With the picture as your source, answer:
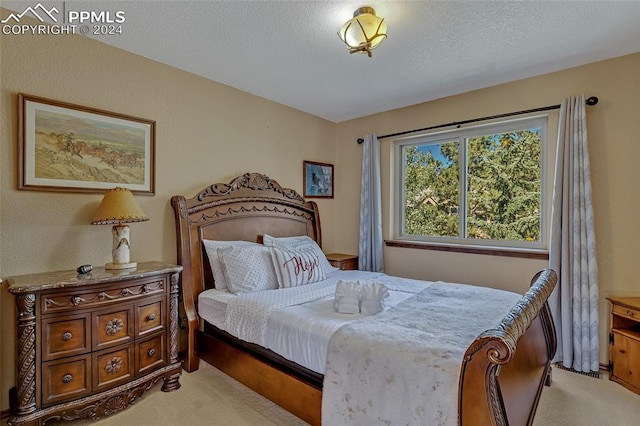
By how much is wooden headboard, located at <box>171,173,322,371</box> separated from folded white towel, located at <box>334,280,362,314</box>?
4.40 ft

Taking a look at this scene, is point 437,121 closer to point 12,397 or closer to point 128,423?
point 128,423

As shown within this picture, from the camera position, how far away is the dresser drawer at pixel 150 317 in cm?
221

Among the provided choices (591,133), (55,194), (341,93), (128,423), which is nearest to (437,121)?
(341,93)

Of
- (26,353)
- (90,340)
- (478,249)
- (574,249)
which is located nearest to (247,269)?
(90,340)

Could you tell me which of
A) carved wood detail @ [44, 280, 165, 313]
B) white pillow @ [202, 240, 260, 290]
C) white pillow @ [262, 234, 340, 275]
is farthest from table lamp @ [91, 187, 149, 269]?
white pillow @ [262, 234, 340, 275]

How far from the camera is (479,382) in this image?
4.15 feet

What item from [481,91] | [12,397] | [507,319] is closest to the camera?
[507,319]

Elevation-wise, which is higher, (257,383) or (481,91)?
(481,91)

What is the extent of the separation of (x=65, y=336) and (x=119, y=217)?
77 cm

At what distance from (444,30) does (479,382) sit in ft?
7.27

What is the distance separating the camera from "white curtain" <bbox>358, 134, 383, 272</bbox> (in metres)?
4.02

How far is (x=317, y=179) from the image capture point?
14.1 feet

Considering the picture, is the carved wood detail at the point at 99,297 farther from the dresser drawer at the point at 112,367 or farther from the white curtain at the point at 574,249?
the white curtain at the point at 574,249

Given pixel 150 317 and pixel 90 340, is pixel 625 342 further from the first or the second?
pixel 90 340
